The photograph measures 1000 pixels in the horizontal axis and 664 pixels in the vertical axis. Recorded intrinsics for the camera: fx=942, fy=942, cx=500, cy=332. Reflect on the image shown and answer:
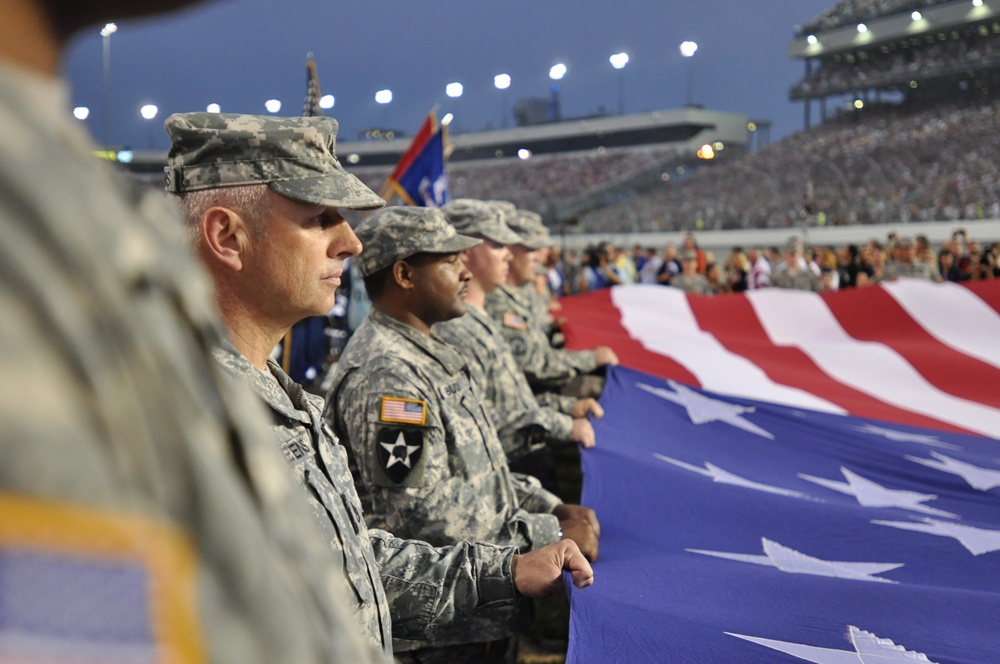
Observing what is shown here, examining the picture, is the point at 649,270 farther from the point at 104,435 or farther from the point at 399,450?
the point at 104,435

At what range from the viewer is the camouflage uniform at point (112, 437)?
1.17 ft

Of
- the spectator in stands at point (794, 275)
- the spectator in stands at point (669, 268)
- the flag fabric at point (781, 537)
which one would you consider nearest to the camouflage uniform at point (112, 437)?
the flag fabric at point (781, 537)

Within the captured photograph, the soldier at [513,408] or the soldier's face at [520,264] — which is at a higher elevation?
the soldier's face at [520,264]

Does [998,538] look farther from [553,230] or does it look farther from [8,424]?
[553,230]

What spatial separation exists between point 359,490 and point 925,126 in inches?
1338

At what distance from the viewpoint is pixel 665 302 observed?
26.1 ft

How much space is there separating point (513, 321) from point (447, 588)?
347 cm

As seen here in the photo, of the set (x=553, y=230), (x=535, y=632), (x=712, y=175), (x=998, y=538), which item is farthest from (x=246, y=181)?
(x=712, y=175)

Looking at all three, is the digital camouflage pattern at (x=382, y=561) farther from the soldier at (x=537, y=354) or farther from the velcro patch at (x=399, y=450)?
the soldier at (x=537, y=354)

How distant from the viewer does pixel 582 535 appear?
101 inches

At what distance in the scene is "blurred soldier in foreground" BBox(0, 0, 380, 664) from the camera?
36 centimetres

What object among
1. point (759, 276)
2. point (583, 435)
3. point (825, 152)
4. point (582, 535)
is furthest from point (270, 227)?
point (825, 152)

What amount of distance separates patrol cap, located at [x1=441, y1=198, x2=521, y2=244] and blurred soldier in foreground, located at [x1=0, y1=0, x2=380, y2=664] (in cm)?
440

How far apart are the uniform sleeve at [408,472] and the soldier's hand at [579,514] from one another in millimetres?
256
